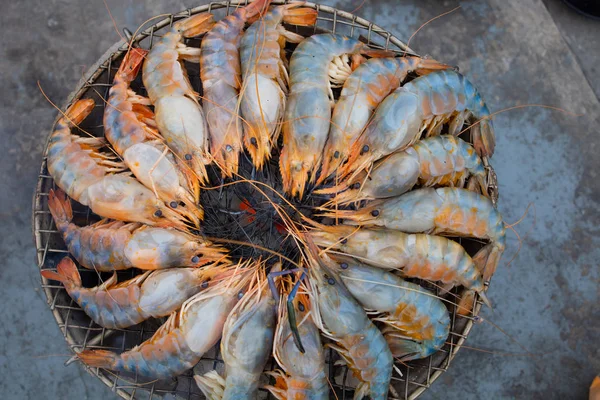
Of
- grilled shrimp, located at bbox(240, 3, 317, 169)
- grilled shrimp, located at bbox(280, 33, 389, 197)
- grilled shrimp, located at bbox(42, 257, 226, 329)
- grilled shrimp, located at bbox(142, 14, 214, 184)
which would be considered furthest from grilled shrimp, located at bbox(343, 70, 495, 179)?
grilled shrimp, located at bbox(42, 257, 226, 329)

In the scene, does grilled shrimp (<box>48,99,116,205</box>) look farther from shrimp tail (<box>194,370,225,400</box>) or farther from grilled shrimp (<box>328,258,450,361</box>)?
grilled shrimp (<box>328,258,450,361</box>)

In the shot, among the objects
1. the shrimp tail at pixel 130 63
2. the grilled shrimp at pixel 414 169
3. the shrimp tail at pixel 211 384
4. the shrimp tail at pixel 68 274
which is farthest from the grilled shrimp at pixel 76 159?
the grilled shrimp at pixel 414 169

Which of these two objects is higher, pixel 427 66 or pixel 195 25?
pixel 195 25

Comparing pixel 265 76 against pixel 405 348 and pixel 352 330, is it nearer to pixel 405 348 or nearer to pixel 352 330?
pixel 352 330

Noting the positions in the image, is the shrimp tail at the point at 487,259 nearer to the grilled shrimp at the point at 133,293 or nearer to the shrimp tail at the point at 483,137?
the shrimp tail at the point at 483,137

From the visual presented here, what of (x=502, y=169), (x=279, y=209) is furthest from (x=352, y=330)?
(x=502, y=169)
